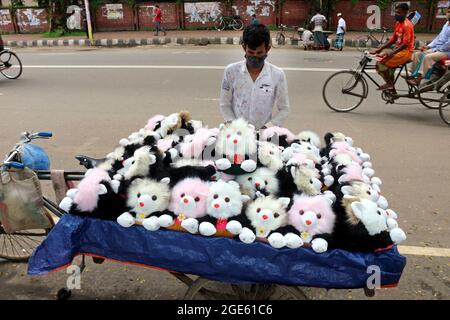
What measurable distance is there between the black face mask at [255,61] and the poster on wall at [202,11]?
57.2 ft

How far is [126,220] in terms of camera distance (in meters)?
1.91

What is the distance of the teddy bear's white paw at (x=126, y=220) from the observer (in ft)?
6.27

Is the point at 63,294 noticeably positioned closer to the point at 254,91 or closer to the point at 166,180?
the point at 166,180

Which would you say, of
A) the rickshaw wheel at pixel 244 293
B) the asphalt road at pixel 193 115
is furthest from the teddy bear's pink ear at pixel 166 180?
the asphalt road at pixel 193 115

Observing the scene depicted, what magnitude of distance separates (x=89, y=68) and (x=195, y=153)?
910 centimetres

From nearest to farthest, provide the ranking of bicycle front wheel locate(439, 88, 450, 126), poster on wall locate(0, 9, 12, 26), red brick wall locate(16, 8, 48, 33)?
bicycle front wheel locate(439, 88, 450, 126)
red brick wall locate(16, 8, 48, 33)
poster on wall locate(0, 9, 12, 26)

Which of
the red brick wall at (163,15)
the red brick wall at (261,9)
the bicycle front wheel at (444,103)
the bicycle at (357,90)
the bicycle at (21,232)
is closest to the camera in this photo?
the bicycle at (21,232)

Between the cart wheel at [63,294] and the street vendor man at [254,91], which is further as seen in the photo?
the street vendor man at [254,91]

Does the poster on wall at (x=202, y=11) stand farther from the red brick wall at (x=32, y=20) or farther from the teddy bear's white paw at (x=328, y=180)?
the teddy bear's white paw at (x=328, y=180)

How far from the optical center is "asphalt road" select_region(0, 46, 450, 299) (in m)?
2.69

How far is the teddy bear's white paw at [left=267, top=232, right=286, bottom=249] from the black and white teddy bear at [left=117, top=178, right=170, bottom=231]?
531mm

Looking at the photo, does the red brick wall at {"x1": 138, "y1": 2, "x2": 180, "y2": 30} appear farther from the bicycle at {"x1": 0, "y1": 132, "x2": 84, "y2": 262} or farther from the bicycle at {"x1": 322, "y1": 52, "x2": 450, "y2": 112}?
the bicycle at {"x1": 0, "y1": 132, "x2": 84, "y2": 262}

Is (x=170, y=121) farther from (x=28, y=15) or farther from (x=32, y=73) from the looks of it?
(x=28, y=15)

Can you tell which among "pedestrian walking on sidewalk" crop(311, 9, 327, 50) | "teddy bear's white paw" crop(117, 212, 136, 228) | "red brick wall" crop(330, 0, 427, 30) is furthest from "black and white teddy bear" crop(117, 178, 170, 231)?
"red brick wall" crop(330, 0, 427, 30)
